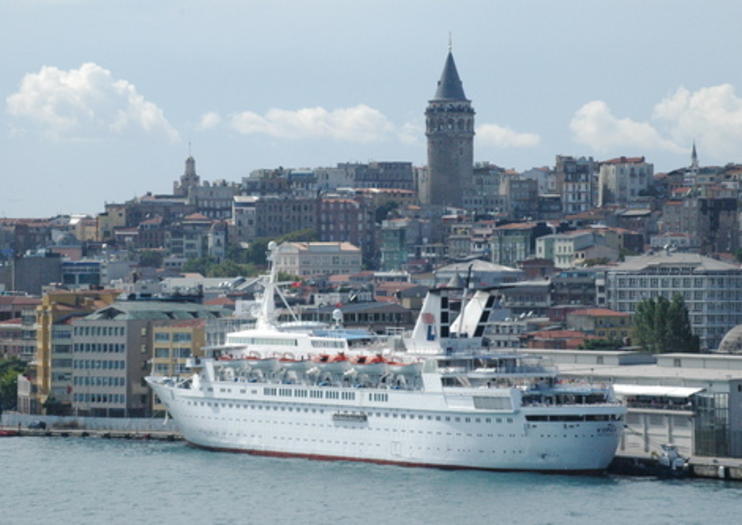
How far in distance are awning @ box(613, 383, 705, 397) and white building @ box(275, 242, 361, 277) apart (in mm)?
79270

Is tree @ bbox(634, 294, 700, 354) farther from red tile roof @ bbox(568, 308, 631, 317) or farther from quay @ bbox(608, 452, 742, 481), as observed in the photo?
quay @ bbox(608, 452, 742, 481)

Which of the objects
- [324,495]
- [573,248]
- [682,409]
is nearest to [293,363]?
[324,495]

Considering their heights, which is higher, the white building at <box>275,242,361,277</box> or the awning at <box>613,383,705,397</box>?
the white building at <box>275,242,361,277</box>

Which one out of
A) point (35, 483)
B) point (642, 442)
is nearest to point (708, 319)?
point (642, 442)

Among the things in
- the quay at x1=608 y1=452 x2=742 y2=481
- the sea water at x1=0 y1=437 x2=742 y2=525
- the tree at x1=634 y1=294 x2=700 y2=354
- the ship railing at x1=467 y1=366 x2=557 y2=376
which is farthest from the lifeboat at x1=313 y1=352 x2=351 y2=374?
the tree at x1=634 y1=294 x2=700 y2=354

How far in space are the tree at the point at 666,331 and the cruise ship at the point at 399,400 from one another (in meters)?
16.5

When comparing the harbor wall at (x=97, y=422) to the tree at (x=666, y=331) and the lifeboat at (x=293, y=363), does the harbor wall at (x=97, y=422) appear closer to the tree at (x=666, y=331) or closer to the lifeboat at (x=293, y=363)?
the lifeboat at (x=293, y=363)

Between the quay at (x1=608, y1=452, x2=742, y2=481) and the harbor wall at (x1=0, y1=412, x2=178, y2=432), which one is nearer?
the quay at (x1=608, y1=452, x2=742, y2=481)

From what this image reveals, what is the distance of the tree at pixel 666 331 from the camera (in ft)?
274

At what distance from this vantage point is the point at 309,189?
568 ft

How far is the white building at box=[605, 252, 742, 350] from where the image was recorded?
102 meters

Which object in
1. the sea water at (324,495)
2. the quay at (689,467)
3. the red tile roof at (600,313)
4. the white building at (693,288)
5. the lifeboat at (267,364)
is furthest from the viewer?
the white building at (693,288)

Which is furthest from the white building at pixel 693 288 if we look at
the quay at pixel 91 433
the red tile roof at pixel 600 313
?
the quay at pixel 91 433

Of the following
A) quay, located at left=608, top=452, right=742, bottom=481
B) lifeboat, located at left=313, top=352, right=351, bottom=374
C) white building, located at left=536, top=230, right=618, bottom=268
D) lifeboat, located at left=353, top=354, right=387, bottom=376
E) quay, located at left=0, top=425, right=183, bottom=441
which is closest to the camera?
quay, located at left=608, top=452, right=742, bottom=481
